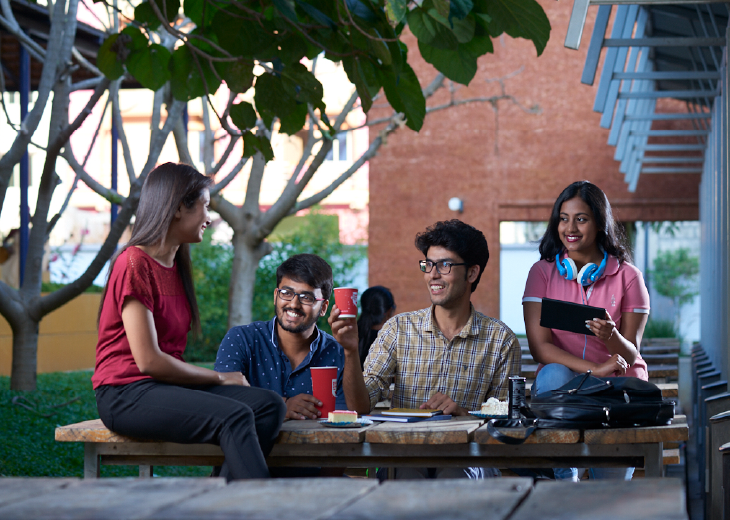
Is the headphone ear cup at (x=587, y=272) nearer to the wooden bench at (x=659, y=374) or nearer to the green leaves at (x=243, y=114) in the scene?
the green leaves at (x=243, y=114)

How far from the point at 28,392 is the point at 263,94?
18.8 feet

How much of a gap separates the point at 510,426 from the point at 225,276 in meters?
15.3

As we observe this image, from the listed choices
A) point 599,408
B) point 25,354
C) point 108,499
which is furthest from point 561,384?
point 25,354

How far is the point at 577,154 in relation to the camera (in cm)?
1502

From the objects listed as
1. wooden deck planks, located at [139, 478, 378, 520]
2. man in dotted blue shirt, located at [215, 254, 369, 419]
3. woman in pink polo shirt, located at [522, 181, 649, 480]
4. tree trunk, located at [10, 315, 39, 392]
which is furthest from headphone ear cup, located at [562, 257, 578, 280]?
tree trunk, located at [10, 315, 39, 392]

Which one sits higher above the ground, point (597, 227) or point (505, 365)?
point (597, 227)

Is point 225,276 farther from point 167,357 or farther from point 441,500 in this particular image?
point 441,500

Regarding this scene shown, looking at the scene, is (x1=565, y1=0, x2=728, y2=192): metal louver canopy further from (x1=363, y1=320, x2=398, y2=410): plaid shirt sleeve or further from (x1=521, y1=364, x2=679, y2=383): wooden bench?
(x1=521, y1=364, x2=679, y2=383): wooden bench

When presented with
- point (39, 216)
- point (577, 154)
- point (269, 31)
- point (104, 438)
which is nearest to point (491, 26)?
point (269, 31)

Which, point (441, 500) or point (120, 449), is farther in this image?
point (120, 449)

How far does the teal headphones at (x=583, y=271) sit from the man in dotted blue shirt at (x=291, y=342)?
1.08 meters

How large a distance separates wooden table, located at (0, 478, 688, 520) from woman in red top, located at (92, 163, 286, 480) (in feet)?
3.95

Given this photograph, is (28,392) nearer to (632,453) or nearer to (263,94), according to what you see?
(263,94)

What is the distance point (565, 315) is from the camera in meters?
3.47
